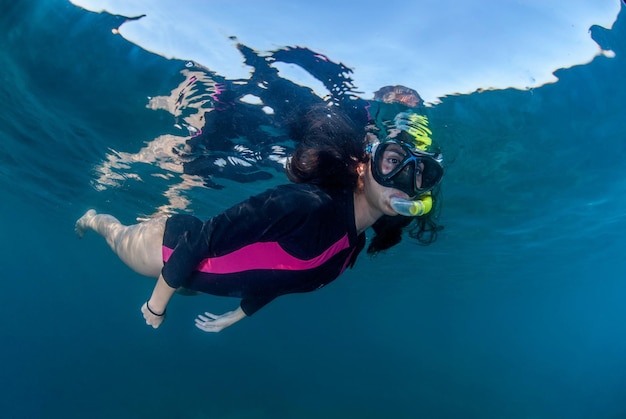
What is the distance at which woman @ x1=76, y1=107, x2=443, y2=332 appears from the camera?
348 cm

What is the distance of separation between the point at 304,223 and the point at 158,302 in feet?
5.91

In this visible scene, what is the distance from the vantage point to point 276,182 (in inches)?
561

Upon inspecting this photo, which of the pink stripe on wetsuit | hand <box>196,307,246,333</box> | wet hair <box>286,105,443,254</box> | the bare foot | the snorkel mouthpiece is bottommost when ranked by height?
hand <box>196,307,246,333</box>

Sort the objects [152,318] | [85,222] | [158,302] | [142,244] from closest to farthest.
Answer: [158,302], [152,318], [142,244], [85,222]

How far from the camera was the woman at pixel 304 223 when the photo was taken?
348 cm

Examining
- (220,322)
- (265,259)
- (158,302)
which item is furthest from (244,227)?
(220,322)

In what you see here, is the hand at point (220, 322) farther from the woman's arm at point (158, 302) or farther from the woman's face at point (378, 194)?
the woman's face at point (378, 194)

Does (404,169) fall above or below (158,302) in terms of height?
above

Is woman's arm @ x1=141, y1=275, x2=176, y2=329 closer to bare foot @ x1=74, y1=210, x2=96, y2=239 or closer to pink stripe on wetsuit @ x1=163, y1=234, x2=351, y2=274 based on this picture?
pink stripe on wetsuit @ x1=163, y1=234, x2=351, y2=274

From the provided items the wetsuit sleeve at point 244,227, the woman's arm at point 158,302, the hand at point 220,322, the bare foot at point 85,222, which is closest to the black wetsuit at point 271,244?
the wetsuit sleeve at point 244,227

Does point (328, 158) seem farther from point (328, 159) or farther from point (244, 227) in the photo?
point (244, 227)

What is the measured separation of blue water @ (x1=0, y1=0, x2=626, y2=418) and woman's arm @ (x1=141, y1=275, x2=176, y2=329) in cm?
575

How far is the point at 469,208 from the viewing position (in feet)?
58.0

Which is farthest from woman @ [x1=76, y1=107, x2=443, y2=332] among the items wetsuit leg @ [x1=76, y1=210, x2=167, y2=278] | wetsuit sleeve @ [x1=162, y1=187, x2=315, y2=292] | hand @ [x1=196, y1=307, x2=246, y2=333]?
hand @ [x1=196, y1=307, x2=246, y2=333]
